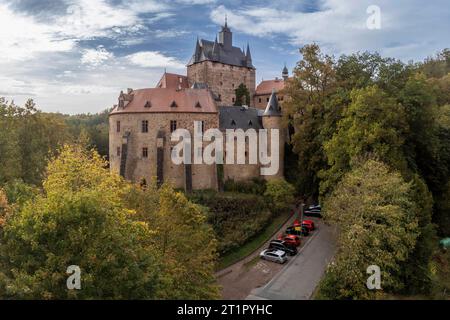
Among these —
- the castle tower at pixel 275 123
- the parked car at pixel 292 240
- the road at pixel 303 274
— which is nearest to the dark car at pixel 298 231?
the road at pixel 303 274

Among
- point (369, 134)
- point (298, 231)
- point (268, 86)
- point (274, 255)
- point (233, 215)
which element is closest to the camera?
point (369, 134)

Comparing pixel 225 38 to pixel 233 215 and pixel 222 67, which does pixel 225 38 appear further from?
pixel 233 215

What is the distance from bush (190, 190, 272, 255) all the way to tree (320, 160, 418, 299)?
10.8 m

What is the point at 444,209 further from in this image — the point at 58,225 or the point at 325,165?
the point at 58,225

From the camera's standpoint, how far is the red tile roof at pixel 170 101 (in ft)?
138

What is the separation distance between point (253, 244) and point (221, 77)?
34329 millimetres

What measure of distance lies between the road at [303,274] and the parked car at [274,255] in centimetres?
59

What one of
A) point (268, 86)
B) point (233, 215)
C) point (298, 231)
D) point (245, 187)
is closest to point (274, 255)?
point (298, 231)

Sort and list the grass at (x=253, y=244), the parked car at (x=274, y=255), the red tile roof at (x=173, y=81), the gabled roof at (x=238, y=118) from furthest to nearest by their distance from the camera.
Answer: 1. the red tile roof at (x=173, y=81)
2. the gabled roof at (x=238, y=118)
3. the grass at (x=253, y=244)
4. the parked car at (x=274, y=255)

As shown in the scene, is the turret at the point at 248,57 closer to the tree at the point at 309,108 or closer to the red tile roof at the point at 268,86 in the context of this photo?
the red tile roof at the point at 268,86

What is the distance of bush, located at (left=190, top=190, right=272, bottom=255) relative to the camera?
3347 centimetres

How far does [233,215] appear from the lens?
3669 cm

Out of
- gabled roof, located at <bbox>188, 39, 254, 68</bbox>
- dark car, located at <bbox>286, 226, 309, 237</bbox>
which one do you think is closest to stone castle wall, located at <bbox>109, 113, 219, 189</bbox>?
dark car, located at <bbox>286, 226, 309, 237</bbox>
